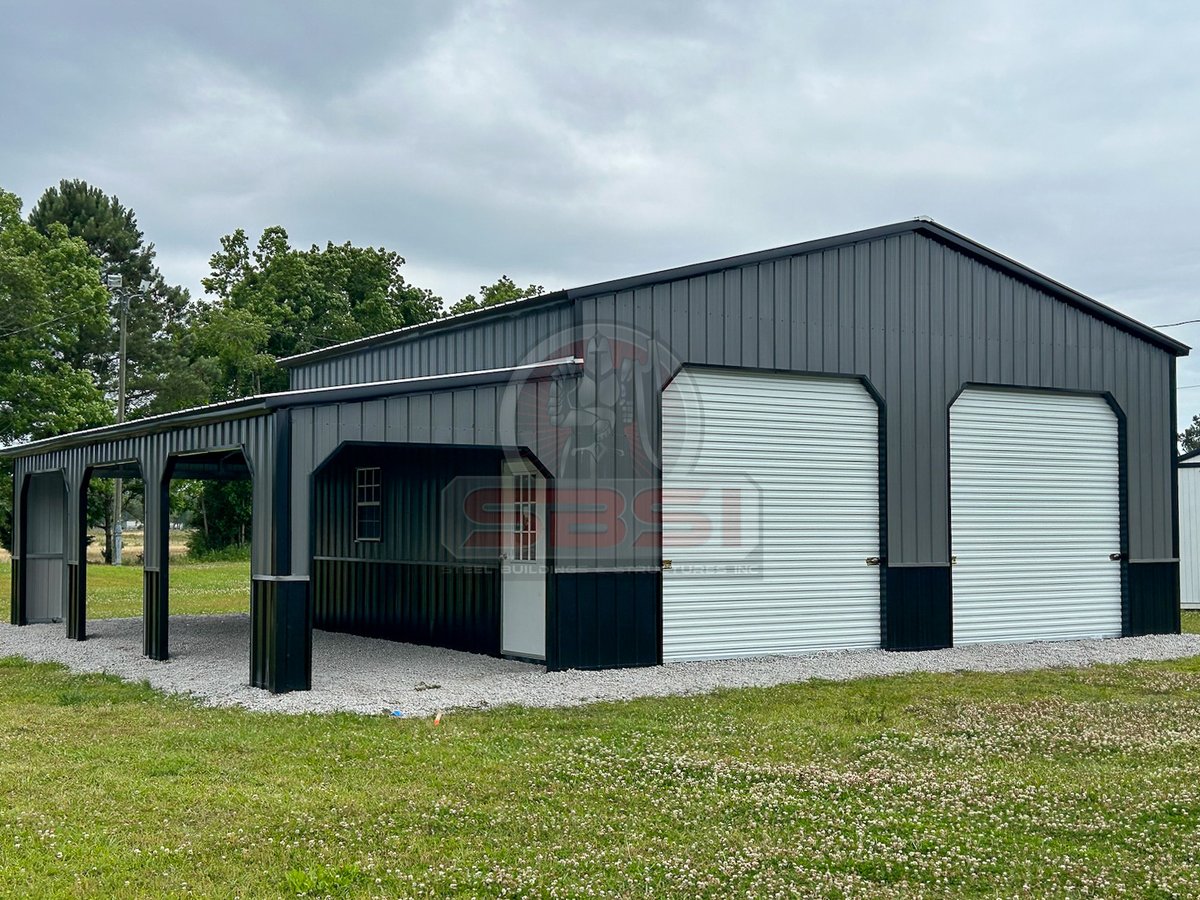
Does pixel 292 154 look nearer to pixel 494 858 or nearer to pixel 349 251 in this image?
pixel 494 858

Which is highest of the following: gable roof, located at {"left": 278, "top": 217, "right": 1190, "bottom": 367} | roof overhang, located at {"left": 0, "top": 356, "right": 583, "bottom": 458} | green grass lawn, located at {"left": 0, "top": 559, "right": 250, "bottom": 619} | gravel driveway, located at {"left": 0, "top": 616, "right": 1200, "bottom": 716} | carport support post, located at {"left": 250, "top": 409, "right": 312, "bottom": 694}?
gable roof, located at {"left": 278, "top": 217, "right": 1190, "bottom": 367}

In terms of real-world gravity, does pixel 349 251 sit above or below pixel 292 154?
above

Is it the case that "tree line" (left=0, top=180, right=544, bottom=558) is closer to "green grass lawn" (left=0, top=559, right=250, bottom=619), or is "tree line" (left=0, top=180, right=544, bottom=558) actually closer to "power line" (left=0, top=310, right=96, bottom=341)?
"power line" (left=0, top=310, right=96, bottom=341)

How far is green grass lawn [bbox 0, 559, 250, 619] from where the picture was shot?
19.0 m

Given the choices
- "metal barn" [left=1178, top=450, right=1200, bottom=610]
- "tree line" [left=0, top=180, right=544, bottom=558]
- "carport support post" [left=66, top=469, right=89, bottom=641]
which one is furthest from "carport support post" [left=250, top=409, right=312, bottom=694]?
"tree line" [left=0, top=180, right=544, bottom=558]

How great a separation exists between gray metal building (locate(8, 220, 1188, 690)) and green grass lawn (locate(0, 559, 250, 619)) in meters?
3.49

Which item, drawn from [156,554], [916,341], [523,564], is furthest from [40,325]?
[916,341]

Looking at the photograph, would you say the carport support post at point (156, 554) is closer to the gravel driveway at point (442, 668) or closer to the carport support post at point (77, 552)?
the gravel driveway at point (442, 668)

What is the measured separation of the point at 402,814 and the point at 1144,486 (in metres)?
12.2

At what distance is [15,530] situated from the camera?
16391 millimetres

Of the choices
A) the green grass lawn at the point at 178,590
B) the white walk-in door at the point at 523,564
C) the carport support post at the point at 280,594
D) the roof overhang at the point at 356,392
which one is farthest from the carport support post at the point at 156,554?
the green grass lawn at the point at 178,590

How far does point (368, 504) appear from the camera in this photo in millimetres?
14805

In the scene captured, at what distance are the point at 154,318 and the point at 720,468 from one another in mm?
35549

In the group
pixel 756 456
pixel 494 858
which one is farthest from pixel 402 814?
pixel 756 456
